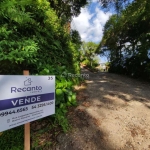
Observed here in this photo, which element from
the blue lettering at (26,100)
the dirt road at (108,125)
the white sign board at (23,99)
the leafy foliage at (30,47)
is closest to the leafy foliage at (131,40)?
the dirt road at (108,125)

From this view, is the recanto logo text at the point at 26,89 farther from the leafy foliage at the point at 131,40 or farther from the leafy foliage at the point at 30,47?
the leafy foliage at the point at 131,40

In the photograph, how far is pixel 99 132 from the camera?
2621 millimetres

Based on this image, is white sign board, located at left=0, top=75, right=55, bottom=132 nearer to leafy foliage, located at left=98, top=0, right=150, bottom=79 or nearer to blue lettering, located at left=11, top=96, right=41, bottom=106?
blue lettering, located at left=11, top=96, right=41, bottom=106

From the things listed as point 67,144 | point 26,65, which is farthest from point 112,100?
point 26,65

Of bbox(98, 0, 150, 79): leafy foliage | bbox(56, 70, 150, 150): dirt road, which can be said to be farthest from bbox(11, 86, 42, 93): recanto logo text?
bbox(98, 0, 150, 79): leafy foliage

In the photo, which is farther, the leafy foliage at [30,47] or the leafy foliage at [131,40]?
the leafy foliage at [131,40]

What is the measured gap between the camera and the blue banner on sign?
1.51 m

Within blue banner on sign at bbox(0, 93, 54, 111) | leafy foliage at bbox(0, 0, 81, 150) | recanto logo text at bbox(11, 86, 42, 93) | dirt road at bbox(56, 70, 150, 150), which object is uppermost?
leafy foliage at bbox(0, 0, 81, 150)

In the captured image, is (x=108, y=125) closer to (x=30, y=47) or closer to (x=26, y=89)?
(x=26, y=89)

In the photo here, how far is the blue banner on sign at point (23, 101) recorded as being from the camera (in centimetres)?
151

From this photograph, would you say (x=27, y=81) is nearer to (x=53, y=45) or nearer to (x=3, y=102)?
(x=3, y=102)

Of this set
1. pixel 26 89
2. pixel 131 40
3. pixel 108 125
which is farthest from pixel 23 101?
pixel 131 40

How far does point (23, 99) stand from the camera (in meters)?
1.67

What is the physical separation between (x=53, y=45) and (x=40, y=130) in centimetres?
214
